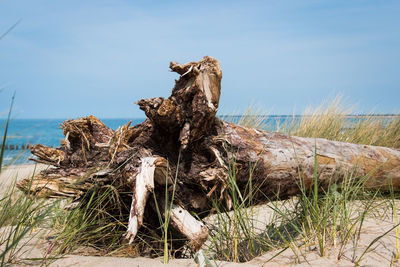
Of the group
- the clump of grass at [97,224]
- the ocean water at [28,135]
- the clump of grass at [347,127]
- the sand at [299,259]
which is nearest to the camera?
the ocean water at [28,135]

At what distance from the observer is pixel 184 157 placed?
2805mm

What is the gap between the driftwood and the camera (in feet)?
8.09

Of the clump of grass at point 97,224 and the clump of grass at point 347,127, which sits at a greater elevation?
the clump of grass at point 347,127

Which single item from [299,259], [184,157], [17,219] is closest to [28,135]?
[17,219]

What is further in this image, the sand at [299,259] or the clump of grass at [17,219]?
the sand at [299,259]

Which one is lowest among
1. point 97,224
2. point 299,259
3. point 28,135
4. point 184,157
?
point 97,224

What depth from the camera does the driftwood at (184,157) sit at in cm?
247

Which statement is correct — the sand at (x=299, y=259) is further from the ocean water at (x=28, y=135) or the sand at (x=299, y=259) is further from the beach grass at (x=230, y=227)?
the ocean water at (x=28, y=135)

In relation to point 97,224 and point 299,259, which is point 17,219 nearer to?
point 97,224

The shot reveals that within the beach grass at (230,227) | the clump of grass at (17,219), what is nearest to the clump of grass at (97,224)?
the beach grass at (230,227)

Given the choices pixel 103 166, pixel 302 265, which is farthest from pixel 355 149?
pixel 103 166

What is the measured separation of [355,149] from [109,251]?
286cm

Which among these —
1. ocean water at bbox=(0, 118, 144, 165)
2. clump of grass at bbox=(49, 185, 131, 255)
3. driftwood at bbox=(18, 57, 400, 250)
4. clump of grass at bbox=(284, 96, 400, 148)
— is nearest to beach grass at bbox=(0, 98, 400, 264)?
clump of grass at bbox=(49, 185, 131, 255)

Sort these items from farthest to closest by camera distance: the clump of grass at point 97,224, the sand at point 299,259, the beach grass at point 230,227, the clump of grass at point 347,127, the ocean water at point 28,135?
the clump of grass at point 347,127 → the clump of grass at point 97,224 → the beach grass at point 230,227 → the sand at point 299,259 → the ocean water at point 28,135
